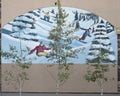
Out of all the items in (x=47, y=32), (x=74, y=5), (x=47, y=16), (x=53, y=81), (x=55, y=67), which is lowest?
(x=53, y=81)

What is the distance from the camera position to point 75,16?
21.4 m

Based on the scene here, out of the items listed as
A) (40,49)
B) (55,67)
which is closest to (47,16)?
(40,49)

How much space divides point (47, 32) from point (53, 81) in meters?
2.51

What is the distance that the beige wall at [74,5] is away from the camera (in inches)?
841

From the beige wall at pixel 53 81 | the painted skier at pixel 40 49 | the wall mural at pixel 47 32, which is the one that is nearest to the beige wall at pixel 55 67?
the beige wall at pixel 53 81

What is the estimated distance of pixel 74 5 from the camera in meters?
21.4

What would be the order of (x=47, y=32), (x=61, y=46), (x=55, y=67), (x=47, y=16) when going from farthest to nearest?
(x=47, y=16), (x=47, y=32), (x=55, y=67), (x=61, y=46)

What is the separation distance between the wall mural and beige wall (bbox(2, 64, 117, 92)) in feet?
1.22

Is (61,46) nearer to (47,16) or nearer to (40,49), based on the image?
(40,49)

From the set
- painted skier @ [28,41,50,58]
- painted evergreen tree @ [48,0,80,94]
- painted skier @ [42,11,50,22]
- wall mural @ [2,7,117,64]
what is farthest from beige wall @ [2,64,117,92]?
painted evergreen tree @ [48,0,80,94]

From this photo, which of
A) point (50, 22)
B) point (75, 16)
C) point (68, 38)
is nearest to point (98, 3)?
point (75, 16)

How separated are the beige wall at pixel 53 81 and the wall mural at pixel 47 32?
372mm

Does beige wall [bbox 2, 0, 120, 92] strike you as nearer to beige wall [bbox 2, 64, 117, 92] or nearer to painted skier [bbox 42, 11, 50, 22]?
beige wall [bbox 2, 64, 117, 92]

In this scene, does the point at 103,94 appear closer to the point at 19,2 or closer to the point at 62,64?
the point at 62,64
